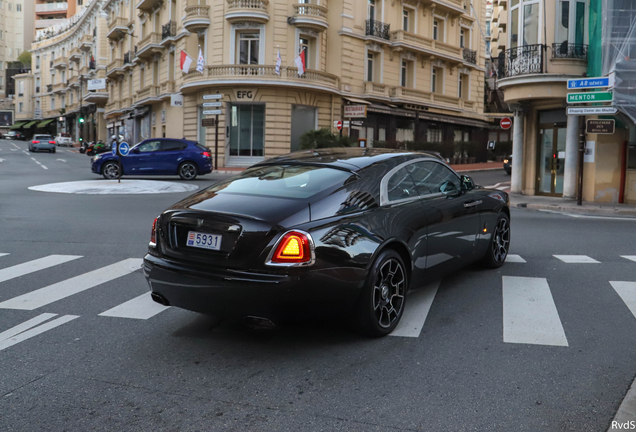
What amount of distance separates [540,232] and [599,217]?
4721mm

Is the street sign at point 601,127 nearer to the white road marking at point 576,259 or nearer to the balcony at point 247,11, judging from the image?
the white road marking at point 576,259

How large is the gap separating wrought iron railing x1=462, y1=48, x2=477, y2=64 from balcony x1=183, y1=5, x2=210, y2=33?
66.4 ft

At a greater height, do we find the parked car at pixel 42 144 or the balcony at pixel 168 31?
the balcony at pixel 168 31

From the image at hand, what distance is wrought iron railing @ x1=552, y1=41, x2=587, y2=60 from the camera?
61.6 ft

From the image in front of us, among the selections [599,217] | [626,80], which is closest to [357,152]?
[599,217]

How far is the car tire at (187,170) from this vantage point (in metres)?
23.3

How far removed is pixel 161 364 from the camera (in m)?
4.21

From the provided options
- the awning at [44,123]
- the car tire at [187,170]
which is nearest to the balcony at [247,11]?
the car tire at [187,170]

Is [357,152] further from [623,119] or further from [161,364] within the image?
[623,119]

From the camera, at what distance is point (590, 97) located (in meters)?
16.4

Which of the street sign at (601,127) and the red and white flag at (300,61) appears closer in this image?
the street sign at (601,127)

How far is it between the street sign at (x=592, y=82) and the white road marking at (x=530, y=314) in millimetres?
11196

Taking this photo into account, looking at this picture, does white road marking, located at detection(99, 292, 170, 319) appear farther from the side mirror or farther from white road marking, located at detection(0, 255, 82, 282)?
the side mirror

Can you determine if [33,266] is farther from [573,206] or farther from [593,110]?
[593,110]
